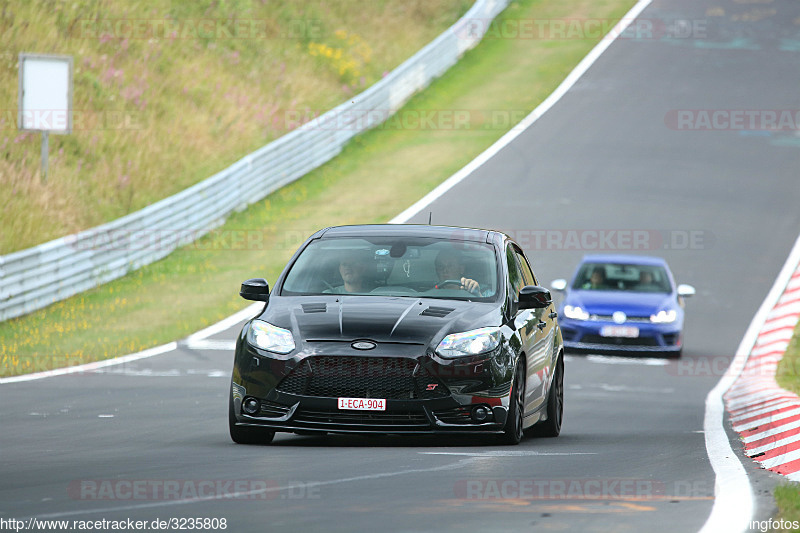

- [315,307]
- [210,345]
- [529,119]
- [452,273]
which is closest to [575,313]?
[210,345]

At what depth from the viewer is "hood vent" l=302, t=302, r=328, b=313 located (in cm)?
979

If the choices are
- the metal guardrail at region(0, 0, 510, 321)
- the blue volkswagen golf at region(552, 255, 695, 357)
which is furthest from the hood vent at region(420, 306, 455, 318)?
the metal guardrail at region(0, 0, 510, 321)

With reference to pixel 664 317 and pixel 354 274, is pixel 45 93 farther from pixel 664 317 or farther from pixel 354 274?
pixel 354 274

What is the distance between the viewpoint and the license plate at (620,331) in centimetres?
2059

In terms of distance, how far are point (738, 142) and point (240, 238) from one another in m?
14.0

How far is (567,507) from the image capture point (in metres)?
7.02

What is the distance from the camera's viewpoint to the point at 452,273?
1054 cm

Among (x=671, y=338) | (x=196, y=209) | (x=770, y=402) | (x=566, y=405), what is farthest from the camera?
(x=196, y=209)

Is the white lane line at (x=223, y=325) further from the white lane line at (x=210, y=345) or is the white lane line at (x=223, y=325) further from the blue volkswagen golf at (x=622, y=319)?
the blue volkswagen golf at (x=622, y=319)

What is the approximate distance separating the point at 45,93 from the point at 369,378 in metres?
17.4

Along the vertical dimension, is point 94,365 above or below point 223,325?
above

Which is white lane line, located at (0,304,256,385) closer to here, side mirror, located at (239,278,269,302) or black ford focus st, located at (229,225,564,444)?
side mirror, located at (239,278,269,302)

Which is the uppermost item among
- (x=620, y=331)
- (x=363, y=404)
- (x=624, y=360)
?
(x=363, y=404)

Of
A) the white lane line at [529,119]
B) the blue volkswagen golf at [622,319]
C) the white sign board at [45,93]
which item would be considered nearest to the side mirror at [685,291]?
the blue volkswagen golf at [622,319]
